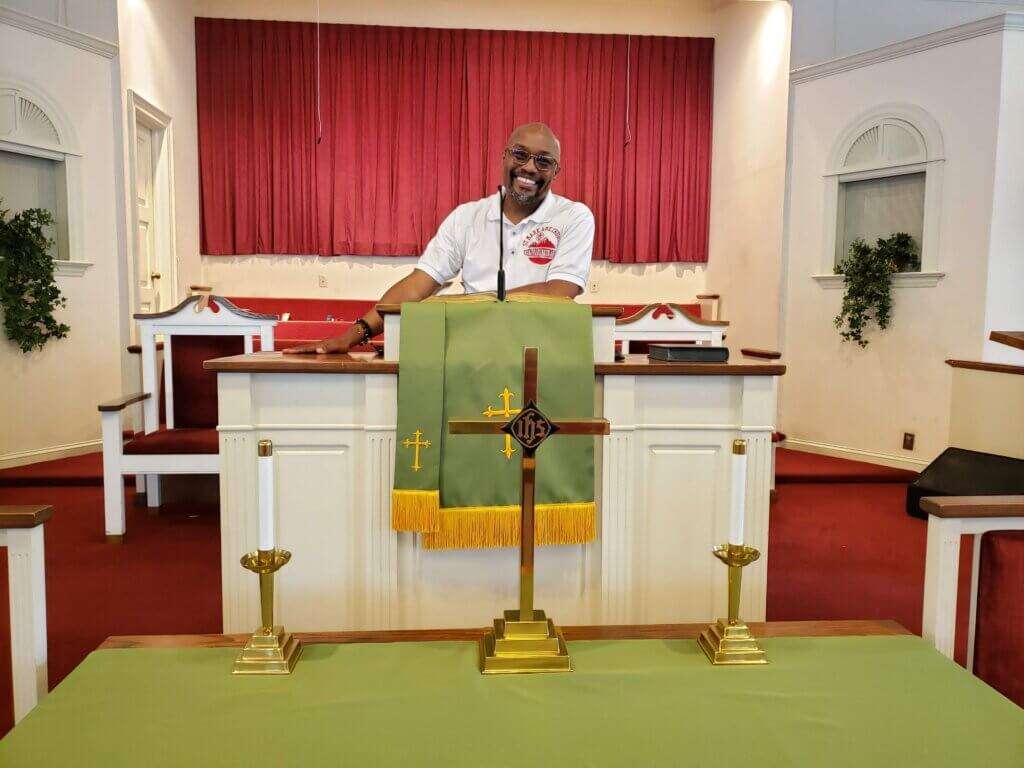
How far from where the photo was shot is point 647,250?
716 centimetres

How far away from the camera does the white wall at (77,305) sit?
4.68 m

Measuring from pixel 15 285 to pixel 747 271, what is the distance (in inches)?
208

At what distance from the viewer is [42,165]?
16.3 feet

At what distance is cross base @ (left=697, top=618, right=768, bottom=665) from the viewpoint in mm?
1159

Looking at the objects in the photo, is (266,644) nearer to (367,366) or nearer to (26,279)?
(367,366)

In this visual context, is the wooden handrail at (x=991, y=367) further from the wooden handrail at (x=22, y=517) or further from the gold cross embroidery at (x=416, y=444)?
the wooden handrail at (x=22, y=517)

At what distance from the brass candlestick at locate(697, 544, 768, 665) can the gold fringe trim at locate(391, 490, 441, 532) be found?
2.62 ft

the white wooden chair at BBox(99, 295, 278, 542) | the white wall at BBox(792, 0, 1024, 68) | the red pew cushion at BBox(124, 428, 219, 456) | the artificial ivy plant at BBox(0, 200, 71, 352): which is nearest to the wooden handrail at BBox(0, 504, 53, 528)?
the red pew cushion at BBox(124, 428, 219, 456)

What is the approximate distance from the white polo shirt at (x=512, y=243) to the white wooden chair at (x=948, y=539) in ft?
4.34

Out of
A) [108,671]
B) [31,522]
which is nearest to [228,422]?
[31,522]

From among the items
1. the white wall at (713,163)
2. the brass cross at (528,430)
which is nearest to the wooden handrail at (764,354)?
the brass cross at (528,430)

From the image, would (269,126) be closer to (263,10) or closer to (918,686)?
(263,10)

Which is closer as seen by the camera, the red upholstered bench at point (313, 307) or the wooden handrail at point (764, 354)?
the wooden handrail at point (764, 354)

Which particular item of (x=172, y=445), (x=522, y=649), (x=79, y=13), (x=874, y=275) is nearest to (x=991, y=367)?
(x=874, y=275)
